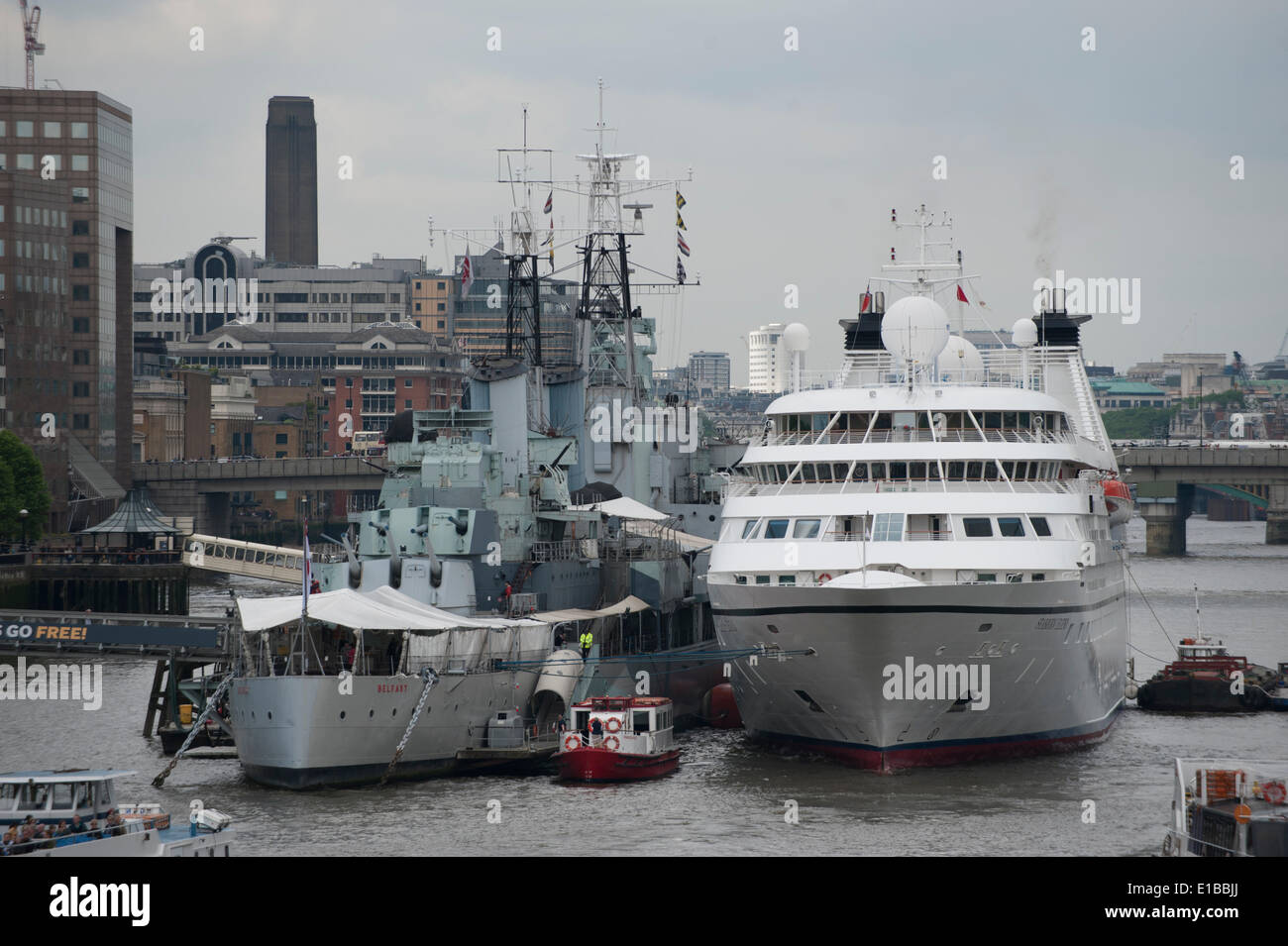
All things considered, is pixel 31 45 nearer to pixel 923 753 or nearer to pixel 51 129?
pixel 51 129

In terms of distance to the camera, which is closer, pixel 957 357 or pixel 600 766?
pixel 600 766

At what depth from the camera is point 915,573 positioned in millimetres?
43281

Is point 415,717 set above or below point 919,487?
below

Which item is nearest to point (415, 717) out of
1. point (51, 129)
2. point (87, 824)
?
point (87, 824)

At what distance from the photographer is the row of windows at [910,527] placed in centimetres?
4416

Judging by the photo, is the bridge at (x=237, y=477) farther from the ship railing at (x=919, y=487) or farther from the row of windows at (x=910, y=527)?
the row of windows at (x=910, y=527)

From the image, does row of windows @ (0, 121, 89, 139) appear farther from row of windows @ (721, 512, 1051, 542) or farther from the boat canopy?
row of windows @ (721, 512, 1051, 542)

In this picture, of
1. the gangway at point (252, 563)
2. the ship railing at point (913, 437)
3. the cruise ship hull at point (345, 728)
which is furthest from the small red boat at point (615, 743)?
the gangway at point (252, 563)

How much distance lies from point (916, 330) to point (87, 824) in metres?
26.8

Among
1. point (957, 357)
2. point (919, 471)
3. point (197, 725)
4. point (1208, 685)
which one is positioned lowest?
point (1208, 685)

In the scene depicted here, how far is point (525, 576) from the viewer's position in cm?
5319
